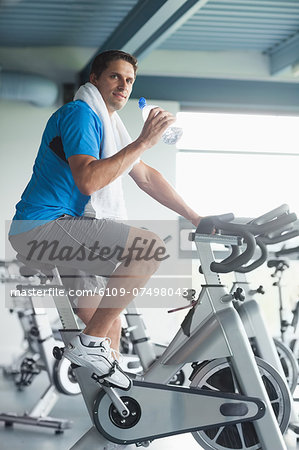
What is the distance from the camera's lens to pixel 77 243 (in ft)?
6.73

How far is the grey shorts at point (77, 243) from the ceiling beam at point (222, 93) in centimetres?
457

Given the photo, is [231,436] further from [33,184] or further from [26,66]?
[26,66]

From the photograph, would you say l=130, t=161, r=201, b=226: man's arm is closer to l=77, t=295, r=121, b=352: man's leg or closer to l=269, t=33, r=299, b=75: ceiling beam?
l=77, t=295, r=121, b=352: man's leg

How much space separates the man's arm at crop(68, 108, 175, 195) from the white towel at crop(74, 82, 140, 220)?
17 cm

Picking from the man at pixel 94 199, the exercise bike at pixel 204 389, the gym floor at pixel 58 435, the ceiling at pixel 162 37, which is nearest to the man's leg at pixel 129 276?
the man at pixel 94 199

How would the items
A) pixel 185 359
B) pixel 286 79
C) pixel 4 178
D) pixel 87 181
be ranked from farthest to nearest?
pixel 286 79 → pixel 4 178 → pixel 185 359 → pixel 87 181

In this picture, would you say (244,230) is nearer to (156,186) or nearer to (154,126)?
(154,126)

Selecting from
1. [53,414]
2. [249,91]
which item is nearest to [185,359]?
[53,414]

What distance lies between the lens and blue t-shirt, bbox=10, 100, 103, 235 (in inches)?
80.4

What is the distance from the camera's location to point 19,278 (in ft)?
12.3

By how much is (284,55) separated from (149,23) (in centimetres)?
220

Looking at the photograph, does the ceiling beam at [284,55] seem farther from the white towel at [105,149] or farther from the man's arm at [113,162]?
the man's arm at [113,162]

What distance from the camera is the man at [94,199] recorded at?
1.93 m

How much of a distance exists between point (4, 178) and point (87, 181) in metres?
4.57
